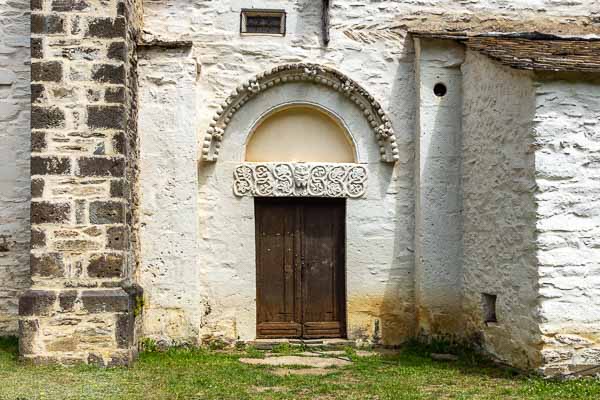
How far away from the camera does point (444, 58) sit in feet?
31.0

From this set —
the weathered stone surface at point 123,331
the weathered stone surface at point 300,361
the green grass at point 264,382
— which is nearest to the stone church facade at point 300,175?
the weathered stone surface at point 123,331

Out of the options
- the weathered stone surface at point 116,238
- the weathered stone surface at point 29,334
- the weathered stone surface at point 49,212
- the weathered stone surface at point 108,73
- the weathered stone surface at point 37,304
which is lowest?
the weathered stone surface at point 29,334

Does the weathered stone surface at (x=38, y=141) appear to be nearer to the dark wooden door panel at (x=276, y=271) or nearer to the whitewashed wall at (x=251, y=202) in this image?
the whitewashed wall at (x=251, y=202)

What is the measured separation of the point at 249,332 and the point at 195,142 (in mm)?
2310

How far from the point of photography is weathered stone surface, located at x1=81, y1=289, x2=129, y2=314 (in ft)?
25.7

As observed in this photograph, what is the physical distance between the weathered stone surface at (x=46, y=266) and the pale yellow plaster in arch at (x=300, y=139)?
270cm

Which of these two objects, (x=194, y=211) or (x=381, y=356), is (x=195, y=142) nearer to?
(x=194, y=211)

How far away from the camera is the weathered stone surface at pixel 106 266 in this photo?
7.94 metres

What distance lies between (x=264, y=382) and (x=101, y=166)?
2.70 meters

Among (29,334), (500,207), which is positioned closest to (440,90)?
(500,207)

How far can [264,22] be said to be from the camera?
31.5 ft

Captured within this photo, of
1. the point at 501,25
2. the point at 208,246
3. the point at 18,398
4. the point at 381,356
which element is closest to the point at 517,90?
the point at 501,25

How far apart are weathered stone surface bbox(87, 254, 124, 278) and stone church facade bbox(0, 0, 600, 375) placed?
2 cm

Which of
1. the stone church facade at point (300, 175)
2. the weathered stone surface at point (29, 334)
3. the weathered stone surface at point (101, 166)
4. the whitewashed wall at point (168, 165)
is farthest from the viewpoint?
the whitewashed wall at point (168, 165)
